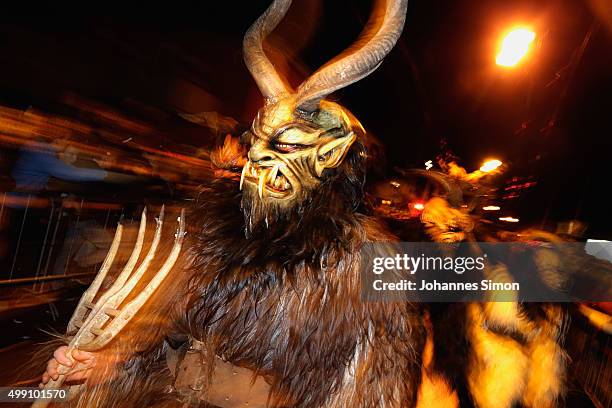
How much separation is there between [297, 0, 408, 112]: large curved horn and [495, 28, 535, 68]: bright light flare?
0.97 m

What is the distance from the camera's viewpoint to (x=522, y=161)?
232cm

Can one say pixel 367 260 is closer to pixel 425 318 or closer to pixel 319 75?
pixel 425 318

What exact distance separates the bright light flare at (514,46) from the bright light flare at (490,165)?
0.61 m

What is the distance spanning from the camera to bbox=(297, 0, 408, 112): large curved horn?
805 millimetres

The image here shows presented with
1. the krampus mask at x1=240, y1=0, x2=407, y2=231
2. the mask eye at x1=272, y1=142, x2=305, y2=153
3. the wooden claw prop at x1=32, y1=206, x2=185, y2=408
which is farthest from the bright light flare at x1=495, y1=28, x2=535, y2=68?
the wooden claw prop at x1=32, y1=206, x2=185, y2=408

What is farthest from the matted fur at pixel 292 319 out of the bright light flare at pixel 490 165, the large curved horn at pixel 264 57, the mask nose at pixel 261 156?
the bright light flare at pixel 490 165

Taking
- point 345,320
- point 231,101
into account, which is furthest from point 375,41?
point 231,101

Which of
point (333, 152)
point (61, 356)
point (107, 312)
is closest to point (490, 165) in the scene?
point (333, 152)

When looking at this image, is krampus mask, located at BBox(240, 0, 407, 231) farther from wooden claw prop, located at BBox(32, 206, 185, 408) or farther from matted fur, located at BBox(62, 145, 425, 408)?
wooden claw prop, located at BBox(32, 206, 185, 408)

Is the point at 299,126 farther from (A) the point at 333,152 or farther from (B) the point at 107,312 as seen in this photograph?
(B) the point at 107,312

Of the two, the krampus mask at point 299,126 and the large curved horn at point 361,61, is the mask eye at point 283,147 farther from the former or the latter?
the large curved horn at point 361,61

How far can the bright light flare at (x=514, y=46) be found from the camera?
146 cm

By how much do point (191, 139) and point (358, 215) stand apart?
1.52 m

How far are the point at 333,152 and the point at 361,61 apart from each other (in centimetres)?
24
